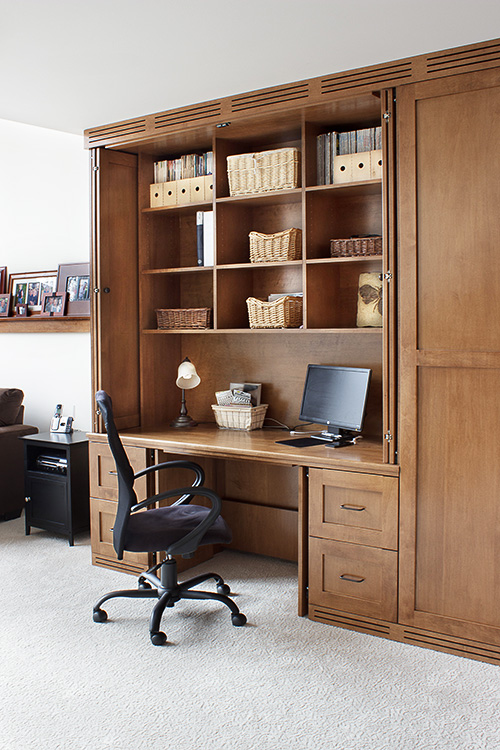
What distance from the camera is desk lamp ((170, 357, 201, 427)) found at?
3.79 m

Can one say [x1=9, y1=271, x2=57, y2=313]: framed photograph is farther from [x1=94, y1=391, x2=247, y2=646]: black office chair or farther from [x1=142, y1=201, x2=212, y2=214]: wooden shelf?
[x1=94, y1=391, x2=247, y2=646]: black office chair

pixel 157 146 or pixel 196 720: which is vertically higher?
pixel 157 146

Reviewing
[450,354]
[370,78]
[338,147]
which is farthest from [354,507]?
[370,78]

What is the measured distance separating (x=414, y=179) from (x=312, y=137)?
76cm

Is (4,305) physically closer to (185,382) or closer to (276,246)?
(185,382)

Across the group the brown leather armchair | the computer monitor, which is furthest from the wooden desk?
the brown leather armchair

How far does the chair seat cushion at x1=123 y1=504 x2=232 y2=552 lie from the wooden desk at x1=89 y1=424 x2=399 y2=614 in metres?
0.32

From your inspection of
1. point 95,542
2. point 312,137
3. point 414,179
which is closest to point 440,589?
point 414,179

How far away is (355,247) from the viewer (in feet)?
10.4

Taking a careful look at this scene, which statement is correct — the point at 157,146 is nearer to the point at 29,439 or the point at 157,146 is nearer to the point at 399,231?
the point at 399,231

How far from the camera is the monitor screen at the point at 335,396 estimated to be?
3244mm

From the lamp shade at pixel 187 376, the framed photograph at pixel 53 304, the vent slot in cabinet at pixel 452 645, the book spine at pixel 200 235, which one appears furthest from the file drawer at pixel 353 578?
the framed photograph at pixel 53 304

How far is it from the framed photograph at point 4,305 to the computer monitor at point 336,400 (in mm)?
2805

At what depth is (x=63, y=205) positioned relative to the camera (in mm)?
4867
